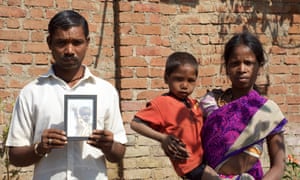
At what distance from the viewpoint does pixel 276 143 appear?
9.93 feet

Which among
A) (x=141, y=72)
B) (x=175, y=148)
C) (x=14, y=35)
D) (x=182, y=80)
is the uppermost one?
(x=14, y=35)

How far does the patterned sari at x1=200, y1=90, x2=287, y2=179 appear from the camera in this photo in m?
2.99

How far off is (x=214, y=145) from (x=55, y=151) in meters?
0.84

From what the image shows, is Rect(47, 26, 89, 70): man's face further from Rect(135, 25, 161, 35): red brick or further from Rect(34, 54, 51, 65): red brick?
Rect(135, 25, 161, 35): red brick

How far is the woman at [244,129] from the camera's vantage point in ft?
9.82

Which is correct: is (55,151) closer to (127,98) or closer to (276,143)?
(276,143)

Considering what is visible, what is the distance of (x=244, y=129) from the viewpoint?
118 inches

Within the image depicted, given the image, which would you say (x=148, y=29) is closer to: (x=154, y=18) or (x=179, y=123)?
(x=154, y=18)

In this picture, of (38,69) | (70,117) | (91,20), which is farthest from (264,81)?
(70,117)

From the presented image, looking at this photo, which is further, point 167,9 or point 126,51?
point 167,9

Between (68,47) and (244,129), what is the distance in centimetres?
101

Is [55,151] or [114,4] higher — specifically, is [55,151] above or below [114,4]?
below

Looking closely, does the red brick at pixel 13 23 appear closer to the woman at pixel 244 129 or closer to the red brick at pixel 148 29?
the red brick at pixel 148 29

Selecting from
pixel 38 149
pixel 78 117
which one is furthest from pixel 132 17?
pixel 38 149
